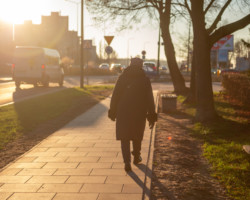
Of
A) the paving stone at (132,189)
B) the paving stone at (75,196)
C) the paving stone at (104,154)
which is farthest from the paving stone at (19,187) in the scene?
the paving stone at (104,154)

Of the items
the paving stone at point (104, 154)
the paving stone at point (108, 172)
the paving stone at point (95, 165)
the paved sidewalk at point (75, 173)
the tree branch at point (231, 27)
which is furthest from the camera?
the tree branch at point (231, 27)

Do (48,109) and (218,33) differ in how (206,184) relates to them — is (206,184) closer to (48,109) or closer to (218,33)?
(218,33)

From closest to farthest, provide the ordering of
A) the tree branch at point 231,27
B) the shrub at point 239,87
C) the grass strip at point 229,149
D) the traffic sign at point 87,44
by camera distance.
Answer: the grass strip at point 229,149, the tree branch at point 231,27, the shrub at point 239,87, the traffic sign at point 87,44

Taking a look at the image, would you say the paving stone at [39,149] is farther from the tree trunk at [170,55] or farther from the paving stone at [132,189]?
the tree trunk at [170,55]

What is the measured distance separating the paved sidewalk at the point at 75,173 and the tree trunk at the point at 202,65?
10.4 ft

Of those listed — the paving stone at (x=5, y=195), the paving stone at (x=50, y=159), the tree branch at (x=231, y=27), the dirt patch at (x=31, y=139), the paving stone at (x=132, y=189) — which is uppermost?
the tree branch at (x=231, y=27)

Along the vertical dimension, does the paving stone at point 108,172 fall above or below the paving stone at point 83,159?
above

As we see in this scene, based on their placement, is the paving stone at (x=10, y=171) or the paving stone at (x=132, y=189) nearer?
the paving stone at (x=132, y=189)

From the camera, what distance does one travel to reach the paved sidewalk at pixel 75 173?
514 centimetres

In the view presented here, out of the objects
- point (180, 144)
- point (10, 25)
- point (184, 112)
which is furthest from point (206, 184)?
point (10, 25)

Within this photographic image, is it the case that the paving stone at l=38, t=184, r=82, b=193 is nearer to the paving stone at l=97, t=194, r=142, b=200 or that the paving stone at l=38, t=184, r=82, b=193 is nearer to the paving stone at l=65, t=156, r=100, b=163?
the paving stone at l=97, t=194, r=142, b=200

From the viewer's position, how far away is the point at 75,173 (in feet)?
20.0

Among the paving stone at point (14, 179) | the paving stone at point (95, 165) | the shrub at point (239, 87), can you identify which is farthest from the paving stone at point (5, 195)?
the shrub at point (239, 87)

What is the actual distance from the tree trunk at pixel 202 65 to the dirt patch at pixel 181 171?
64.5 inches
